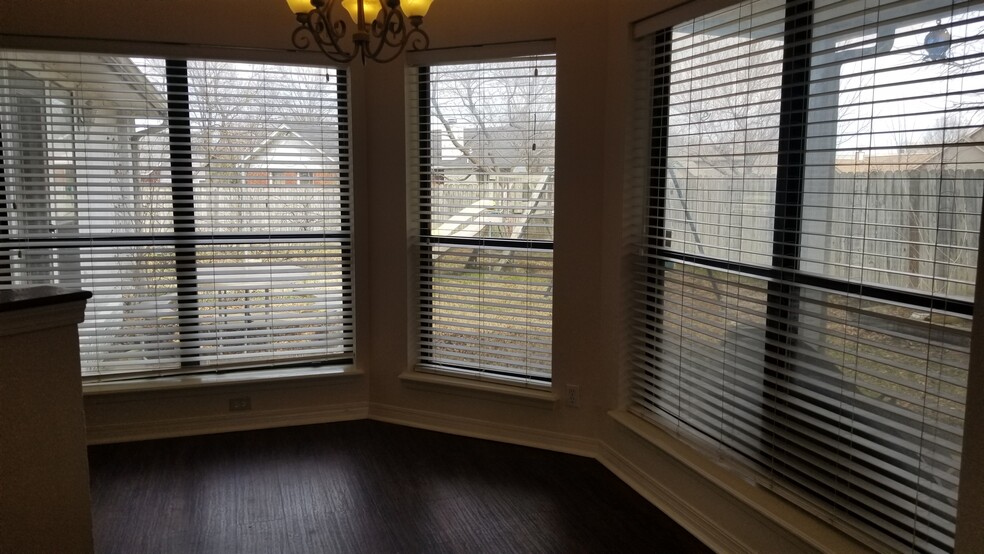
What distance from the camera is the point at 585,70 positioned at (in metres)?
3.65

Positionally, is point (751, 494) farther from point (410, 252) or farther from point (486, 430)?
point (410, 252)

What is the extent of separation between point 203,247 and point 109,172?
2.25 ft

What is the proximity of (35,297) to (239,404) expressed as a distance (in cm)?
236

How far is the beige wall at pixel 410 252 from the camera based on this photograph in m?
3.55

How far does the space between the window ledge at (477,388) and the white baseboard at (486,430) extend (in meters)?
0.17

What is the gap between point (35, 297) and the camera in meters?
2.11

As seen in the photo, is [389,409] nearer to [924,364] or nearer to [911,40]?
[924,364]

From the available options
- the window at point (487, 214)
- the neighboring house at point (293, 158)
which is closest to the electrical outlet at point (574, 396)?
the window at point (487, 214)

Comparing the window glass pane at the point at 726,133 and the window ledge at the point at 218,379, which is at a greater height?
the window glass pane at the point at 726,133

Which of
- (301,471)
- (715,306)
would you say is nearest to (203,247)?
(301,471)

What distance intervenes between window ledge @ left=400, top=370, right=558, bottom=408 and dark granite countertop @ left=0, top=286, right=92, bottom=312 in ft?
7.59

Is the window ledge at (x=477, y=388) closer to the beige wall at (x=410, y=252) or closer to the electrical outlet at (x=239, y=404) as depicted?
the beige wall at (x=410, y=252)

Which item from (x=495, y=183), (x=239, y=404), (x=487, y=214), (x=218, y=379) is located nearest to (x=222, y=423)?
(x=239, y=404)

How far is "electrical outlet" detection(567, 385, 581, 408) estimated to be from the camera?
3.91m
